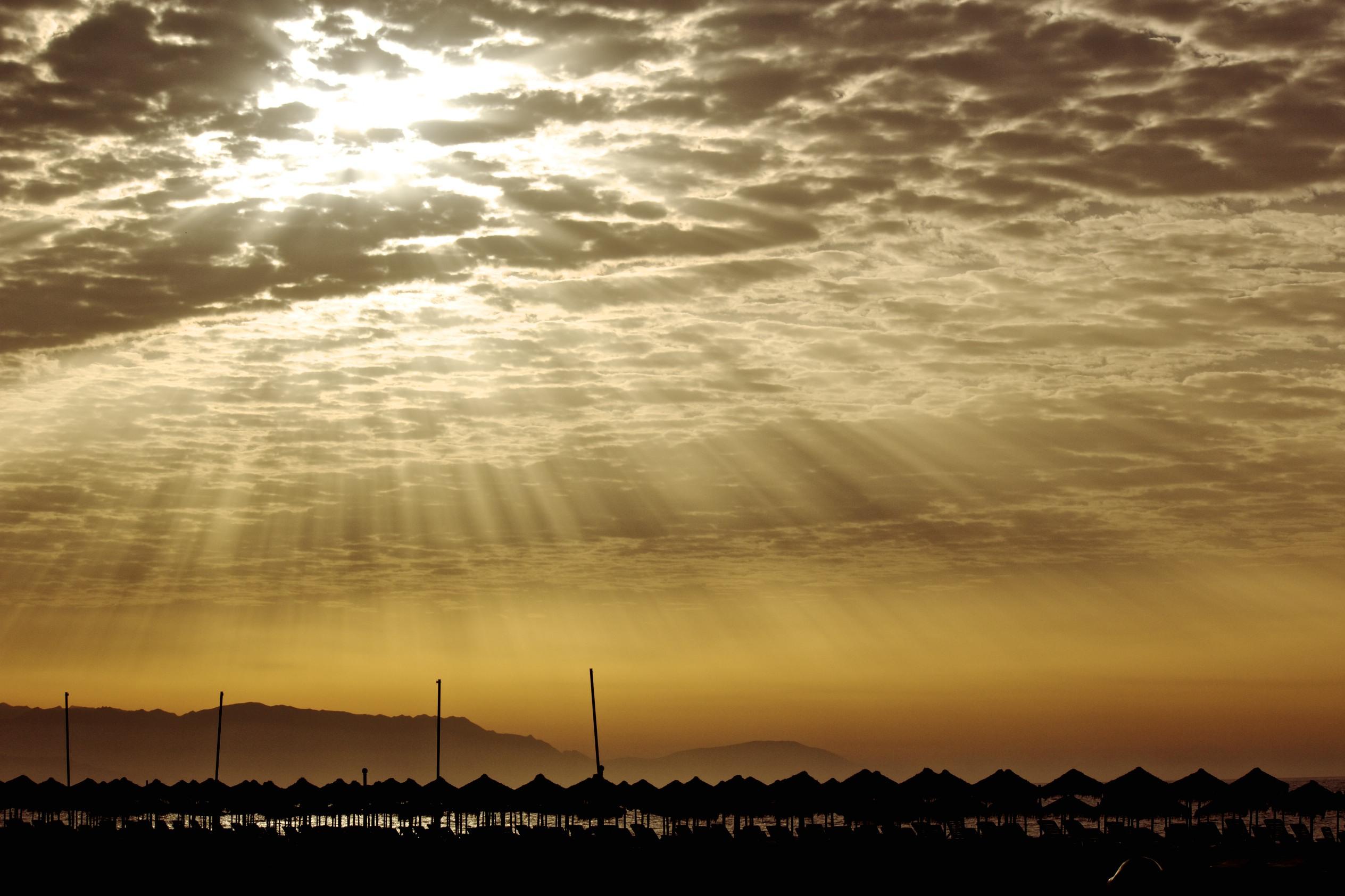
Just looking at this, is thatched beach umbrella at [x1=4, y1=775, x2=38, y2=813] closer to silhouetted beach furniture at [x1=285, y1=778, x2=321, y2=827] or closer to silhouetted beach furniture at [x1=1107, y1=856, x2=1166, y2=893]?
silhouetted beach furniture at [x1=285, y1=778, x2=321, y2=827]

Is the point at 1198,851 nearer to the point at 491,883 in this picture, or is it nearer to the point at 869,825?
the point at 869,825

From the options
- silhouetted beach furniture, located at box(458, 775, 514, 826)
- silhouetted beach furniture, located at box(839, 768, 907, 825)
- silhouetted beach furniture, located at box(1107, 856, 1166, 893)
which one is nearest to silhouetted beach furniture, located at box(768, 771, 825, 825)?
silhouetted beach furniture, located at box(839, 768, 907, 825)

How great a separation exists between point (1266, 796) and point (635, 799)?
25155 mm

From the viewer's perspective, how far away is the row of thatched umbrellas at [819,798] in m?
50.5

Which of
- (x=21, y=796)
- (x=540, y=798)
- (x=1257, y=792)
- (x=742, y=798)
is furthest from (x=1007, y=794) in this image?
(x=21, y=796)

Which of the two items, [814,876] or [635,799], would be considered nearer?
[814,876]

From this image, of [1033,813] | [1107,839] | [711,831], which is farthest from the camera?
[1033,813]

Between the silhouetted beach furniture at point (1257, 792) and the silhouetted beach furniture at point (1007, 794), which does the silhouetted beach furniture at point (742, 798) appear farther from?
the silhouetted beach furniture at point (1257, 792)

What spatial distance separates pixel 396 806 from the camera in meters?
62.6

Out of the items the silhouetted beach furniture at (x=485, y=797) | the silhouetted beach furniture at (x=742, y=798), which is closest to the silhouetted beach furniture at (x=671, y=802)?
the silhouetted beach furniture at (x=742, y=798)

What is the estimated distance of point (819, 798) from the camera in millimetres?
53500

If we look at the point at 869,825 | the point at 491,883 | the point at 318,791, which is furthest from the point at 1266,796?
the point at 318,791

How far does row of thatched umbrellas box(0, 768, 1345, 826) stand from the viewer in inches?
1989

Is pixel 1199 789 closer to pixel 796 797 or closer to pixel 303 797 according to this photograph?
pixel 796 797
